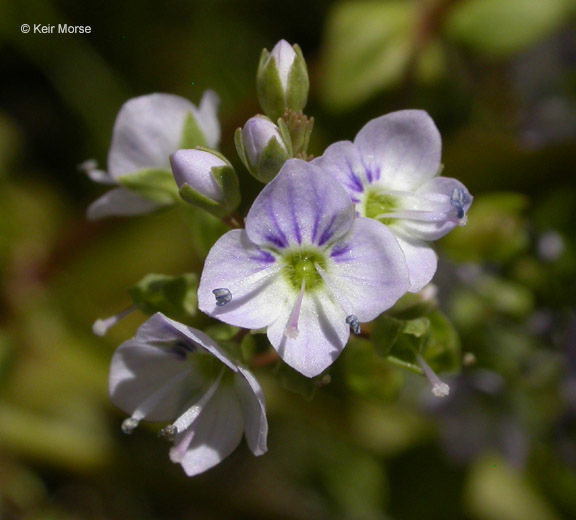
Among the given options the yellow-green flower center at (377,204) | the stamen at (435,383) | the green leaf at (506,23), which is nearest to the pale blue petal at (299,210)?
the yellow-green flower center at (377,204)

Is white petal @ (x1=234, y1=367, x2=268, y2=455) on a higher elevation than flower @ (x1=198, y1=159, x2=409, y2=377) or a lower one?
lower

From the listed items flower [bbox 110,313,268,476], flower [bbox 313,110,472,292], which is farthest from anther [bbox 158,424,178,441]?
flower [bbox 313,110,472,292]

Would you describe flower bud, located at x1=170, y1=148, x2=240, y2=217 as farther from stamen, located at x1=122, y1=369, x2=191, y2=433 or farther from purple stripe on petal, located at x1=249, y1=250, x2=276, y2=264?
stamen, located at x1=122, y1=369, x2=191, y2=433

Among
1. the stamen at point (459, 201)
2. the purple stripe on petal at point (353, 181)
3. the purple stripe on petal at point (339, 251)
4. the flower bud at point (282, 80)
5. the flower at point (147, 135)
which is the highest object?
the flower bud at point (282, 80)

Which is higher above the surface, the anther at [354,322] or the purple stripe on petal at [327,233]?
the purple stripe on petal at [327,233]

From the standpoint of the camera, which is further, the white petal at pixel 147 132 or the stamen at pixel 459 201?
the white petal at pixel 147 132


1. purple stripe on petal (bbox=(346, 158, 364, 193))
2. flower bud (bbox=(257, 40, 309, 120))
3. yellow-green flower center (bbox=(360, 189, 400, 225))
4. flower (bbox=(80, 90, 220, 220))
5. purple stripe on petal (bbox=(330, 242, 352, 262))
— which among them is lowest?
purple stripe on petal (bbox=(330, 242, 352, 262))

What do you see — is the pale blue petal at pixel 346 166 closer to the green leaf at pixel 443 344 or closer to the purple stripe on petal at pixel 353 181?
the purple stripe on petal at pixel 353 181
